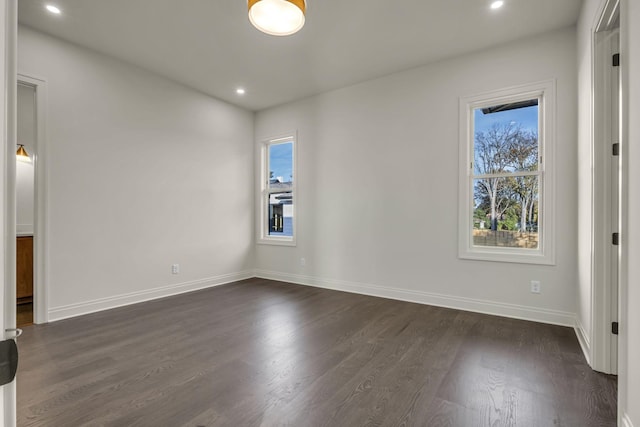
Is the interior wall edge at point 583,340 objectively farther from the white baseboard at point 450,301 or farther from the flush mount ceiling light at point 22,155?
the flush mount ceiling light at point 22,155

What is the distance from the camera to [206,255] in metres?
4.91

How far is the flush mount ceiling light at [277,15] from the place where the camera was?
6.95ft

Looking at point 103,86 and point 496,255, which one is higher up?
point 103,86

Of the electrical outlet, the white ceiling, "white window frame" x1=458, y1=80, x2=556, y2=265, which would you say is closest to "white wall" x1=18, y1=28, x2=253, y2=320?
the white ceiling

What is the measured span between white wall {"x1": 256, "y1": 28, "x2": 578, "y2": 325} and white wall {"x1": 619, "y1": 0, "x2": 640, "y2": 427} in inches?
73.7

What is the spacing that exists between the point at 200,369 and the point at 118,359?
708 mm

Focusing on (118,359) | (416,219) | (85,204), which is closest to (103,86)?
(85,204)

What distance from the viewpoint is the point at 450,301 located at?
12.5ft

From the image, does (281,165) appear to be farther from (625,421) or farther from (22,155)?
(625,421)

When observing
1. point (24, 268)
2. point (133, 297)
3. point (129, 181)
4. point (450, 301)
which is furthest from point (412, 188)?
point (24, 268)

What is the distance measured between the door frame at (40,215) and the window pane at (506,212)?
467cm

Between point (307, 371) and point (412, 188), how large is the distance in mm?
2606

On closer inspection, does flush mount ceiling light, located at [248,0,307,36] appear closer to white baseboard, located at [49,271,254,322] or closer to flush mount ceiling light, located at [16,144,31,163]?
white baseboard, located at [49,271,254,322]

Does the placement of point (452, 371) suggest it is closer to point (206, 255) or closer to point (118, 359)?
point (118, 359)
